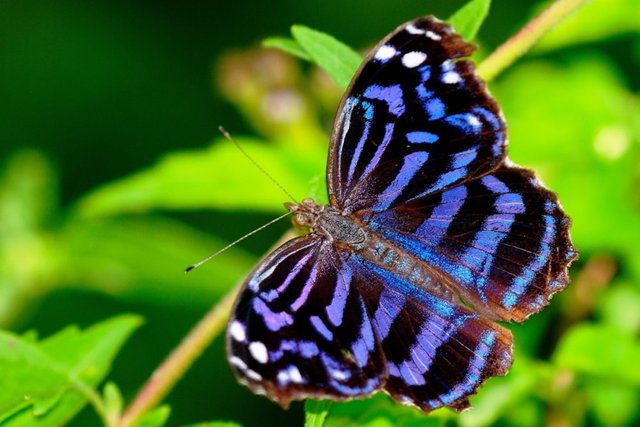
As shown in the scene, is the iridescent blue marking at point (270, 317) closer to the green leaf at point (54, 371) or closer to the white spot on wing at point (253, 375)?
the white spot on wing at point (253, 375)

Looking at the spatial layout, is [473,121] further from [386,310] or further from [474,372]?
[474,372]

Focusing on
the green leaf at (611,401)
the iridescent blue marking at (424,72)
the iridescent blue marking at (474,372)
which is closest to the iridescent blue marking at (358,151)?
the iridescent blue marking at (424,72)

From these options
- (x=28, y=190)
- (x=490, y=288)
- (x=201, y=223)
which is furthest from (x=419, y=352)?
(x=201, y=223)

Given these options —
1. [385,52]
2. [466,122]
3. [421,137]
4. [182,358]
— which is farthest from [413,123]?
[182,358]

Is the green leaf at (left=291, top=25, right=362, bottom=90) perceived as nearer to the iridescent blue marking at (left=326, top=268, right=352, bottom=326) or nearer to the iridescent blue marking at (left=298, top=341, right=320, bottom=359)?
the iridescent blue marking at (left=326, top=268, right=352, bottom=326)

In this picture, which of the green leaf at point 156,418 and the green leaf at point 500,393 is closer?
the green leaf at point 156,418

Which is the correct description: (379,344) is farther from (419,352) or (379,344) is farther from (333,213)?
(333,213)
